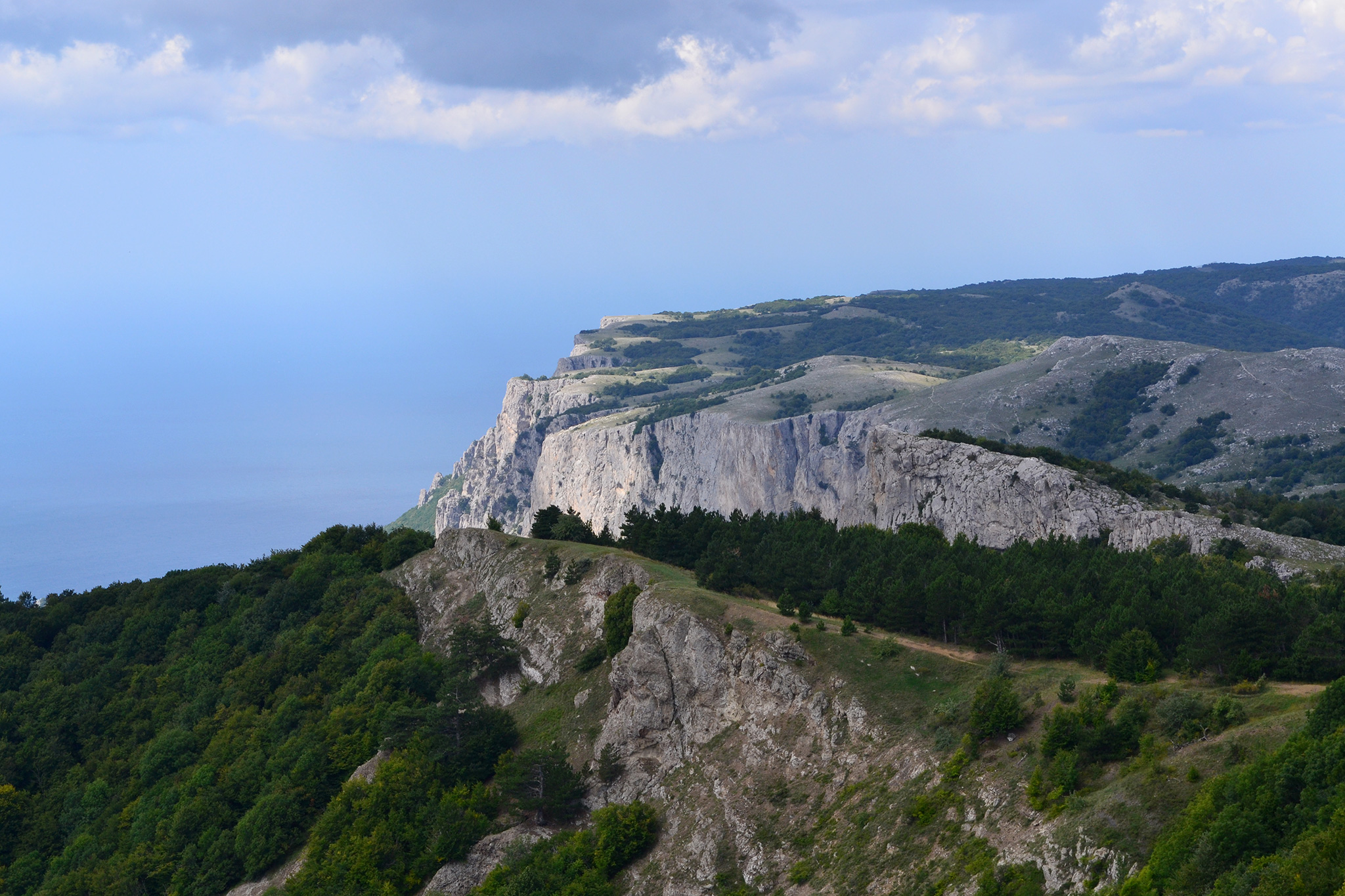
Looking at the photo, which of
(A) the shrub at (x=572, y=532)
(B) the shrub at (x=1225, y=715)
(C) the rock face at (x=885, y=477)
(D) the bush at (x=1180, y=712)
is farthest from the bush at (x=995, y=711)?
(A) the shrub at (x=572, y=532)

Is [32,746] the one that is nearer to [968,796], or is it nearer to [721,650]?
[721,650]

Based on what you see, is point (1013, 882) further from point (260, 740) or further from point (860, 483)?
point (860, 483)

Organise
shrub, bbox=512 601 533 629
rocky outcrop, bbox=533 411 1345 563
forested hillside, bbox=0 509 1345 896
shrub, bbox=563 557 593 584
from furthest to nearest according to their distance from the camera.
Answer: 1. rocky outcrop, bbox=533 411 1345 563
2. shrub, bbox=512 601 533 629
3. shrub, bbox=563 557 593 584
4. forested hillside, bbox=0 509 1345 896

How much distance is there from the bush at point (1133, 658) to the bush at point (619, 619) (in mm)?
23404

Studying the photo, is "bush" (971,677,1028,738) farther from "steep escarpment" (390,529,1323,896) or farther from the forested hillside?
"steep escarpment" (390,529,1323,896)

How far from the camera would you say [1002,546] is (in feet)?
246

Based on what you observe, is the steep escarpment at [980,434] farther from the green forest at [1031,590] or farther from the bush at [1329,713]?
the bush at [1329,713]

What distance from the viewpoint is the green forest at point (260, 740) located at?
52500mm

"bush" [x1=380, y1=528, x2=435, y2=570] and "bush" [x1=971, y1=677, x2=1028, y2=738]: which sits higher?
"bush" [x1=380, y1=528, x2=435, y2=570]

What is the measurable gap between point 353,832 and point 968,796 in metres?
30.5

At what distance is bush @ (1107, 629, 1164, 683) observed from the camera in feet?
144

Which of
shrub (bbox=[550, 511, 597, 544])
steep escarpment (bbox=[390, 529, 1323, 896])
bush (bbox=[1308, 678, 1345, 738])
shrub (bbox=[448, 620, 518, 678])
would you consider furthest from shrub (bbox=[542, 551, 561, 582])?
bush (bbox=[1308, 678, 1345, 738])

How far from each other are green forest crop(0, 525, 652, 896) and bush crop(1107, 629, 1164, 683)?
20.8m

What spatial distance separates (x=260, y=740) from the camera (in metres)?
66.4
